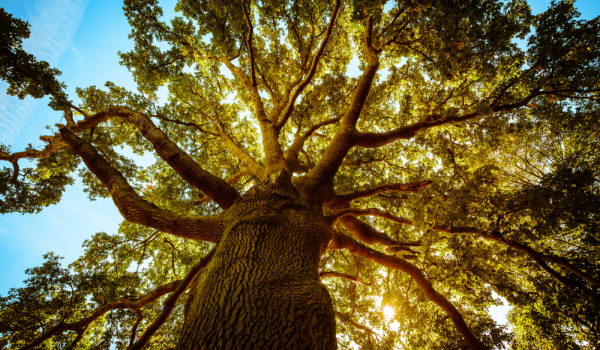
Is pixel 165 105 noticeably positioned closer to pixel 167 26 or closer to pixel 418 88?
pixel 167 26

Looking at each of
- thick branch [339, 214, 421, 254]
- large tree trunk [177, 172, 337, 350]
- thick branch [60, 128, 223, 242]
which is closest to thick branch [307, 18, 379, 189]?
thick branch [339, 214, 421, 254]

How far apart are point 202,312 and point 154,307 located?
656 cm

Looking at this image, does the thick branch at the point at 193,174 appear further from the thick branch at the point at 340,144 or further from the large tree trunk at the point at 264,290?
the thick branch at the point at 340,144

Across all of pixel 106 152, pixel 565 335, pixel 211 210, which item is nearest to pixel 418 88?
pixel 565 335

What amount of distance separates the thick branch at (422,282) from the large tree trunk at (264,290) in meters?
1.35

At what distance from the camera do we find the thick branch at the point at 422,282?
4295 millimetres

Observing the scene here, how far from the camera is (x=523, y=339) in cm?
582

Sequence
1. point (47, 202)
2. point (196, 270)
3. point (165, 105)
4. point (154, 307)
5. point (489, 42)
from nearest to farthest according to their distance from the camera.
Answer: point (196, 270) → point (489, 42) → point (154, 307) → point (47, 202) → point (165, 105)

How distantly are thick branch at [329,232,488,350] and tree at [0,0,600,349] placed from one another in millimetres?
42

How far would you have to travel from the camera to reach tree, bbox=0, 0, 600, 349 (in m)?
3.15

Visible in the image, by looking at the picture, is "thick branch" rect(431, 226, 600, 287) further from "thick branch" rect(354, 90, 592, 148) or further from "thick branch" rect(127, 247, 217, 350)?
"thick branch" rect(127, 247, 217, 350)

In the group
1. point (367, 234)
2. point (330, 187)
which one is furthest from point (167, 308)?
point (367, 234)

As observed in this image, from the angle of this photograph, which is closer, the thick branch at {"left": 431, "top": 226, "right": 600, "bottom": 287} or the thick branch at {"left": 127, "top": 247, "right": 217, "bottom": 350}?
the thick branch at {"left": 127, "top": 247, "right": 217, "bottom": 350}

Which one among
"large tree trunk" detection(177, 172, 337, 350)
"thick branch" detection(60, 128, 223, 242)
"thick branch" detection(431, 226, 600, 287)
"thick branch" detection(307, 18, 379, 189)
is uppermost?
"thick branch" detection(307, 18, 379, 189)
